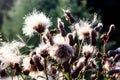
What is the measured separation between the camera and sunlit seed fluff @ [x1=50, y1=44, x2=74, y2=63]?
182cm

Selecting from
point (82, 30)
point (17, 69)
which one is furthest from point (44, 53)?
point (82, 30)

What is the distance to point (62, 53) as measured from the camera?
1.83 m

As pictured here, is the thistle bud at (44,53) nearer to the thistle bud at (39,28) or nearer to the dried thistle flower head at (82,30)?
the thistle bud at (39,28)

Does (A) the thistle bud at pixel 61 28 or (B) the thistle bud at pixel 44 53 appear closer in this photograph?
(B) the thistle bud at pixel 44 53

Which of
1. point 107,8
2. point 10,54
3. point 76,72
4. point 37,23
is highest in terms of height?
point 107,8

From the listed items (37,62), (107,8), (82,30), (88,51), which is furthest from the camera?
(107,8)

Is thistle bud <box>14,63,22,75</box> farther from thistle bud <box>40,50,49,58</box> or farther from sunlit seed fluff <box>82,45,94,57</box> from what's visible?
sunlit seed fluff <box>82,45,94,57</box>

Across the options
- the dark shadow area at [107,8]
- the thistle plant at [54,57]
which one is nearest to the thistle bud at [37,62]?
the thistle plant at [54,57]

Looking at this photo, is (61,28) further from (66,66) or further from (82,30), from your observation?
(66,66)

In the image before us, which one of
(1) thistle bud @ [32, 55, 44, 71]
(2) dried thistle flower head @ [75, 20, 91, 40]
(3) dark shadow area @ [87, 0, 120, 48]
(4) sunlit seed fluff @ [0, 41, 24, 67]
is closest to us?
(1) thistle bud @ [32, 55, 44, 71]

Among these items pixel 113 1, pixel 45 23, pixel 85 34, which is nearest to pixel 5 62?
pixel 45 23

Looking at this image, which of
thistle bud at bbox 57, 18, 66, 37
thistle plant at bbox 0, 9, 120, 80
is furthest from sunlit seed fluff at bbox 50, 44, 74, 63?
thistle bud at bbox 57, 18, 66, 37

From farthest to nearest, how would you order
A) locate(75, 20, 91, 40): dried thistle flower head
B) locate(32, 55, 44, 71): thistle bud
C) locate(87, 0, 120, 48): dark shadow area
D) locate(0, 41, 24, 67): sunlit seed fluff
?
locate(87, 0, 120, 48): dark shadow area < locate(75, 20, 91, 40): dried thistle flower head < locate(0, 41, 24, 67): sunlit seed fluff < locate(32, 55, 44, 71): thistle bud

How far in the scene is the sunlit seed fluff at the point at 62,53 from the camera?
182cm
